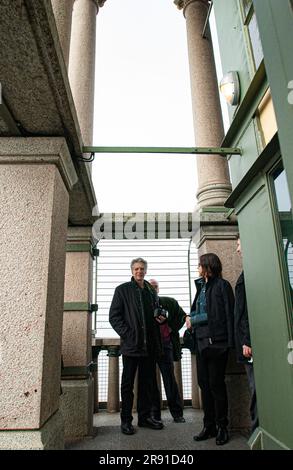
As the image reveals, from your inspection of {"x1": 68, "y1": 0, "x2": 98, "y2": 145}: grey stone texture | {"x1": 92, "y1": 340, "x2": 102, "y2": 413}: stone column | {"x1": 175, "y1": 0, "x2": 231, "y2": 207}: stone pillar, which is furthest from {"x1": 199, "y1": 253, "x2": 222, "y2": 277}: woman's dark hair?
{"x1": 68, "y1": 0, "x2": 98, "y2": 145}: grey stone texture

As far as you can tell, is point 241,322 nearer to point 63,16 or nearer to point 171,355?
point 171,355

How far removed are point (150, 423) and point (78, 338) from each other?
1.34m

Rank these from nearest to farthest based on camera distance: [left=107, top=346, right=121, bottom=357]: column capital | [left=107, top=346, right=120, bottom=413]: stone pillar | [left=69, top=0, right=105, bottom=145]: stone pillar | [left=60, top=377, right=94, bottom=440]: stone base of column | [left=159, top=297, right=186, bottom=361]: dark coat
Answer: [left=60, top=377, right=94, bottom=440]: stone base of column → [left=159, top=297, right=186, bottom=361]: dark coat → [left=107, top=346, right=120, bottom=413]: stone pillar → [left=107, top=346, right=121, bottom=357]: column capital → [left=69, top=0, right=105, bottom=145]: stone pillar

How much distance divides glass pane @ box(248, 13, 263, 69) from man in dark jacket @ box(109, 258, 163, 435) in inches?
104

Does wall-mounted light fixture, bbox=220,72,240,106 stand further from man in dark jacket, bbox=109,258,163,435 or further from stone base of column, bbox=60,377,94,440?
stone base of column, bbox=60,377,94,440

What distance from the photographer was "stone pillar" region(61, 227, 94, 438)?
13.7 feet

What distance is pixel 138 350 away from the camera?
13.9 ft

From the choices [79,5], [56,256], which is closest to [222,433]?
[56,256]

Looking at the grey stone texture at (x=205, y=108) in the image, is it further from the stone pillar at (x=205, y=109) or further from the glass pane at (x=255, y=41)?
the glass pane at (x=255, y=41)

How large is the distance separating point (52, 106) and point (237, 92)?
2.39m

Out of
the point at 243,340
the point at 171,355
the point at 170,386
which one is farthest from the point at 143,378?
the point at 243,340

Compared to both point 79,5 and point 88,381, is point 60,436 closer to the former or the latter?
point 88,381

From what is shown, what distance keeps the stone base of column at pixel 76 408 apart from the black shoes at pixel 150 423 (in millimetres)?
633

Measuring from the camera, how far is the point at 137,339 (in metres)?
4.27
